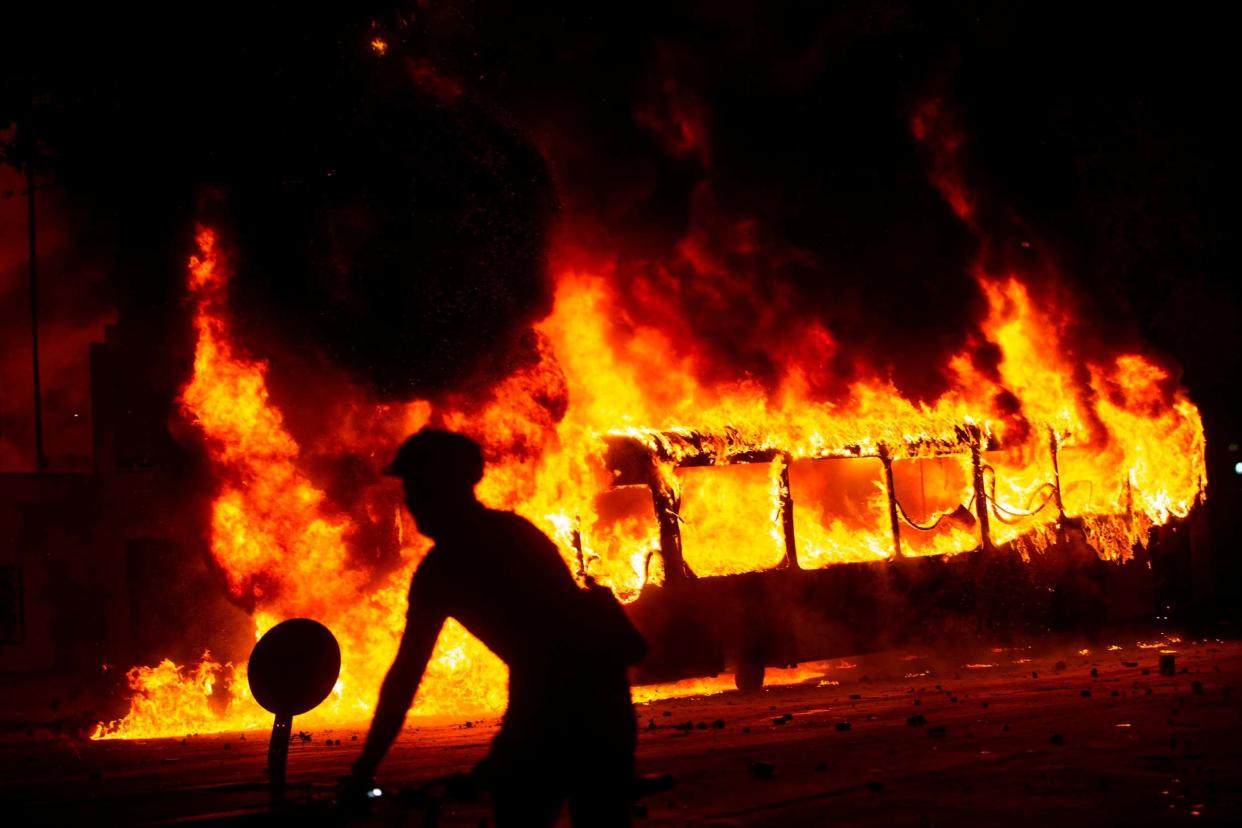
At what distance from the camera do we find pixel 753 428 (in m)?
12.1

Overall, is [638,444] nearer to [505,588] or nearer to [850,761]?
[850,761]

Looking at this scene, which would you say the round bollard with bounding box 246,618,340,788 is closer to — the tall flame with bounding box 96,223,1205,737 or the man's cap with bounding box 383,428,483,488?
the man's cap with bounding box 383,428,483,488

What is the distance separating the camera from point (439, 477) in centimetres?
320

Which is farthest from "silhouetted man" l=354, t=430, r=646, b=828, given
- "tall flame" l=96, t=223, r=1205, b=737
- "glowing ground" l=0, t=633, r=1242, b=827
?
"tall flame" l=96, t=223, r=1205, b=737

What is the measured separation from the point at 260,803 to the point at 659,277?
982 cm

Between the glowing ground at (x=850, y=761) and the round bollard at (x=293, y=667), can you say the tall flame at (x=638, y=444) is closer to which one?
the glowing ground at (x=850, y=761)

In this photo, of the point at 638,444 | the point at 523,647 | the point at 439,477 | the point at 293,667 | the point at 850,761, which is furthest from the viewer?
the point at 638,444

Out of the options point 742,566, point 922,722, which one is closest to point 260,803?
point 922,722

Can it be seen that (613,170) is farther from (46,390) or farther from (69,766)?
(46,390)

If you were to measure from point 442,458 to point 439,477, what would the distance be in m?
0.06

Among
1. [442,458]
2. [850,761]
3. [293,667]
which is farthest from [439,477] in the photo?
[850,761]

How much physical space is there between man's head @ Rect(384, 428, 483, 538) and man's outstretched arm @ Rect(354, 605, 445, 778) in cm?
26

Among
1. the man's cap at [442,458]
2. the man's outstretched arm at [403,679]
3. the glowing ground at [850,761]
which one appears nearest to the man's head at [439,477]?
the man's cap at [442,458]

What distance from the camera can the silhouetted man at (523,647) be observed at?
2.99 m
